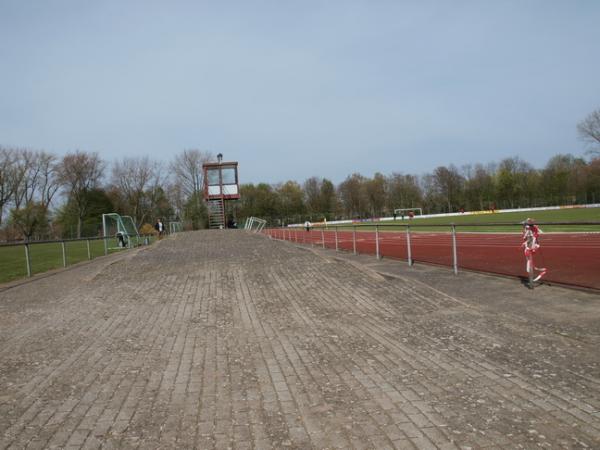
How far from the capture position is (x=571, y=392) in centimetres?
410

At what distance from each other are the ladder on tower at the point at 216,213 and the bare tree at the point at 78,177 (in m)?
26.5

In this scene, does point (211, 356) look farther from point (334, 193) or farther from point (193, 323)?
point (334, 193)

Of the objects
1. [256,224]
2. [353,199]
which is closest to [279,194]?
[353,199]

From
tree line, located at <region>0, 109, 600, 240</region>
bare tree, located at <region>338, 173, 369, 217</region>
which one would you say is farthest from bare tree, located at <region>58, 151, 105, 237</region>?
bare tree, located at <region>338, 173, 369, 217</region>

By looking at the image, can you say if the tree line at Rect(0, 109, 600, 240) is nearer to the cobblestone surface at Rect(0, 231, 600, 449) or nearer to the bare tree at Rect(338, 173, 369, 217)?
the bare tree at Rect(338, 173, 369, 217)

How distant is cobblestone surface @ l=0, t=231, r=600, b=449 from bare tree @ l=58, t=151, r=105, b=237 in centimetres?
6357

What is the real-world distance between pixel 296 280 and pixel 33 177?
64.0 meters

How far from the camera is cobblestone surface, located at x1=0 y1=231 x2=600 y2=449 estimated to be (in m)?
3.57

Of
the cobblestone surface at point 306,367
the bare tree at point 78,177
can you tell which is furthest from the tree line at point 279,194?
the cobblestone surface at point 306,367

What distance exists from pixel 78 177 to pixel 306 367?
70885 millimetres

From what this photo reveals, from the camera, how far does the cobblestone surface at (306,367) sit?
3.57 metres

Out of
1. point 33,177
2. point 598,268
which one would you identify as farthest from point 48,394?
point 33,177

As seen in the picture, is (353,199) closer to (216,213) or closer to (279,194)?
(279,194)

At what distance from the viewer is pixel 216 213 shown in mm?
49562
